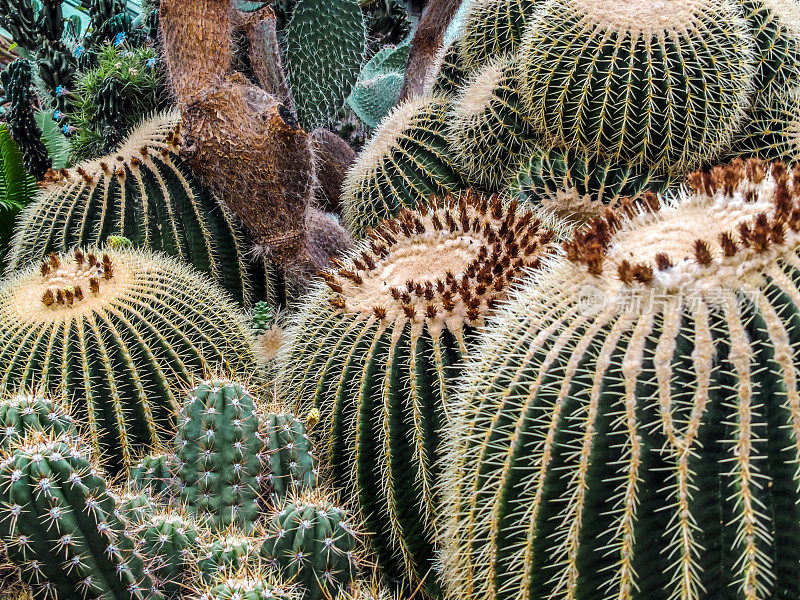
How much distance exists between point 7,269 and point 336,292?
1.74 meters

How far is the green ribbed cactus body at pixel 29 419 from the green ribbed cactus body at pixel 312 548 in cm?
55

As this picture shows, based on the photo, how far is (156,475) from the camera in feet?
6.69

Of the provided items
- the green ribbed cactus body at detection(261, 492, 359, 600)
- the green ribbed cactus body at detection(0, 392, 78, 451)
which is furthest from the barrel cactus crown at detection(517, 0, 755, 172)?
the green ribbed cactus body at detection(0, 392, 78, 451)

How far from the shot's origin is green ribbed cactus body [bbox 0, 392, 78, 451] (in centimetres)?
170

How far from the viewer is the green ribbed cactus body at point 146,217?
3102mm

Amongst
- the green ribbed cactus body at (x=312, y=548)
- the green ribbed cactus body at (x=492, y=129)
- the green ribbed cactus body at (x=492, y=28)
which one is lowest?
the green ribbed cactus body at (x=312, y=548)

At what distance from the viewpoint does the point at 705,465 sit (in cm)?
121

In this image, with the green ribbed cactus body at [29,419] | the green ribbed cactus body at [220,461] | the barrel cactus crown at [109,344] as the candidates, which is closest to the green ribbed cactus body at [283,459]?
the green ribbed cactus body at [220,461]

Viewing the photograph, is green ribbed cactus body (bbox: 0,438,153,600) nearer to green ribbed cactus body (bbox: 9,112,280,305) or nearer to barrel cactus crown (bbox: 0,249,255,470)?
barrel cactus crown (bbox: 0,249,255,470)

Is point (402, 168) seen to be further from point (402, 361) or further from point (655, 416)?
point (655, 416)

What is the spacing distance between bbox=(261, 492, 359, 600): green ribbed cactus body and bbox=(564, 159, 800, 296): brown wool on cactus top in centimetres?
81

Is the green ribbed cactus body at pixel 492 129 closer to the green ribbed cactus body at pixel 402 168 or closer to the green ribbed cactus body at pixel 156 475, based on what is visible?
the green ribbed cactus body at pixel 402 168

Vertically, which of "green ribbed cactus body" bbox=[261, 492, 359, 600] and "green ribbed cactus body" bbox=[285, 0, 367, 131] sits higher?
"green ribbed cactus body" bbox=[285, 0, 367, 131]

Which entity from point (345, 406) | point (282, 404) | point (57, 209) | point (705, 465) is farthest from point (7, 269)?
point (705, 465)
